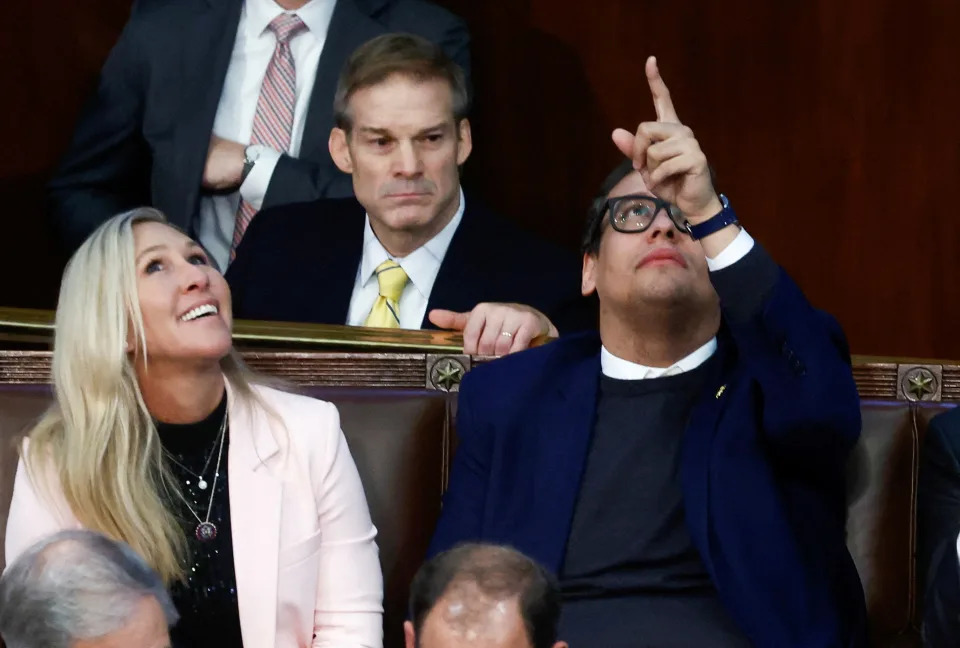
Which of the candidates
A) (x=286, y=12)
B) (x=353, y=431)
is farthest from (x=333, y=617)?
(x=286, y=12)

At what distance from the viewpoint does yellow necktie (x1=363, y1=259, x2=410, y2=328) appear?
278 centimetres

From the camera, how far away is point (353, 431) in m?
2.27

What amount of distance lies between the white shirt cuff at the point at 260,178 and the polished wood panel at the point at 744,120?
0.38m

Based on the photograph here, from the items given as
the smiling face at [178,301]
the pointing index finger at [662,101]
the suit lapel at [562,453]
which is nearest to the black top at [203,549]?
the smiling face at [178,301]

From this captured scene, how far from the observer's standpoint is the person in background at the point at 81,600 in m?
1.46

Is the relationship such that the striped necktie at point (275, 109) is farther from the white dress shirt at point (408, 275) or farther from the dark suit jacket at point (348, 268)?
the white dress shirt at point (408, 275)

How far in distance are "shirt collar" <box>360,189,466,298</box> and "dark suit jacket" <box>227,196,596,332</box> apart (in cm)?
1

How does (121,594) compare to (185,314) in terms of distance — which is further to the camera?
(185,314)

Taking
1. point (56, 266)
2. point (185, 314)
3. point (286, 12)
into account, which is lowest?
point (185, 314)

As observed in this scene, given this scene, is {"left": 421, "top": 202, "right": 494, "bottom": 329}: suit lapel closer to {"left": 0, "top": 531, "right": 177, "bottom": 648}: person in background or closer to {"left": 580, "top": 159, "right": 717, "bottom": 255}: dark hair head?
{"left": 580, "top": 159, "right": 717, "bottom": 255}: dark hair head

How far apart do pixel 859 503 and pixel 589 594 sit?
1.40 ft

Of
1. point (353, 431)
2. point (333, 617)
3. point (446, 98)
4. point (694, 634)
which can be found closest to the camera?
point (694, 634)

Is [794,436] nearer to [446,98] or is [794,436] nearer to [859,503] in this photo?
[859,503]

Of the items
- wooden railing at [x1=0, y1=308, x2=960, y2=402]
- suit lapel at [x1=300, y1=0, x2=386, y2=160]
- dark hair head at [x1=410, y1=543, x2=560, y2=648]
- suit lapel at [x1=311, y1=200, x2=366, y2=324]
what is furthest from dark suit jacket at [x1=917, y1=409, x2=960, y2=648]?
suit lapel at [x1=300, y1=0, x2=386, y2=160]
